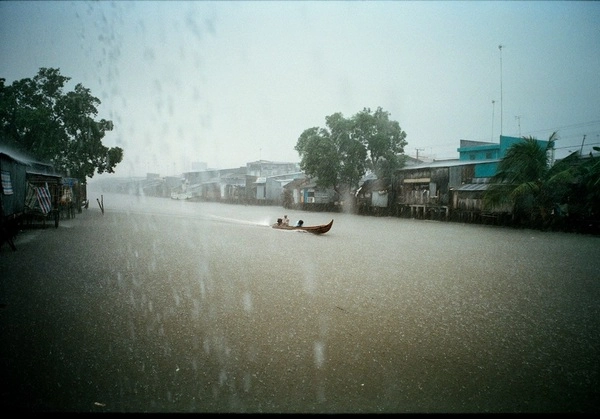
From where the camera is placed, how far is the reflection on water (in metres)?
3.71

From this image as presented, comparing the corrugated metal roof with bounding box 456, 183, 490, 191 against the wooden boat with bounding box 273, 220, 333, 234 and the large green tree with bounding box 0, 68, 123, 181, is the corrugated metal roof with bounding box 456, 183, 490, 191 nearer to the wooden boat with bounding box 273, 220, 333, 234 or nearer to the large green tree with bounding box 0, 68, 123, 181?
the wooden boat with bounding box 273, 220, 333, 234

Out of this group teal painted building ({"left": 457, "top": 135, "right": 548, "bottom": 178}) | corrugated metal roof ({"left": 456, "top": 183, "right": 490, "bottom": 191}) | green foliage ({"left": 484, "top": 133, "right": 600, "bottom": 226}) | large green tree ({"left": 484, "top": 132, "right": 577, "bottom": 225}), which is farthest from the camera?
teal painted building ({"left": 457, "top": 135, "right": 548, "bottom": 178})

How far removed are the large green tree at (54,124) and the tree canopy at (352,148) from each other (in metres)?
20.1

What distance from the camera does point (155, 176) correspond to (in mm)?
121125

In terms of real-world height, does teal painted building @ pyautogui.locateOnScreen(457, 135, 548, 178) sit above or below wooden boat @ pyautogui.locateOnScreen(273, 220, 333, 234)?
above

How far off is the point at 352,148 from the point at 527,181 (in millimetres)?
16456

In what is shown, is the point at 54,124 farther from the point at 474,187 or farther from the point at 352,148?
the point at 474,187

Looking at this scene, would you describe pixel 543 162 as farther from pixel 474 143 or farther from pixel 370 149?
pixel 474 143

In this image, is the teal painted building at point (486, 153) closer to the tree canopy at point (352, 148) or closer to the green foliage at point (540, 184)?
the green foliage at point (540, 184)

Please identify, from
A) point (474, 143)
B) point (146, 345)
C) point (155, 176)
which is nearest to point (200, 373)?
point (146, 345)

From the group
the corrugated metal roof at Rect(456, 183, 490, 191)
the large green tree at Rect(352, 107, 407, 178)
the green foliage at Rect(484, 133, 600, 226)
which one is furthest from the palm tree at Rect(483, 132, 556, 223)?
the large green tree at Rect(352, 107, 407, 178)

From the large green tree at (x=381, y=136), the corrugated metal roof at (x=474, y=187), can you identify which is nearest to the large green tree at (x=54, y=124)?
the large green tree at (x=381, y=136)

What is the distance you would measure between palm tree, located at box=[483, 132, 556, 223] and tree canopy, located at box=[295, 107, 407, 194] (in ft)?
41.0

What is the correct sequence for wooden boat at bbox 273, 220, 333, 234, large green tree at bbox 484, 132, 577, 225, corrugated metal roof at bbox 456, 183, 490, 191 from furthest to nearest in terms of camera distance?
1. corrugated metal roof at bbox 456, 183, 490, 191
2. large green tree at bbox 484, 132, 577, 225
3. wooden boat at bbox 273, 220, 333, 234
